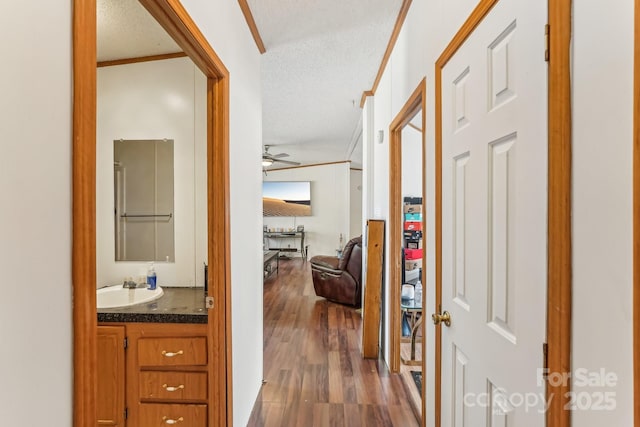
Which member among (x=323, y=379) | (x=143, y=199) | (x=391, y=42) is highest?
(x=391, y=42)

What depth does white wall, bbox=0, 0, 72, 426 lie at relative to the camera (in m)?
0.52

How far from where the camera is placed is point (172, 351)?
158cm

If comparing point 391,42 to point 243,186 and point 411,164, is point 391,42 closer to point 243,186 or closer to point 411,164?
point 243,186

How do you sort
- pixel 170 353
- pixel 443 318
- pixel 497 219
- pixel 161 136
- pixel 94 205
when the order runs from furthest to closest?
pixel 161 136 → pixel 170 353 → pixel 443 318 → pixel 497 219 → pixel 94 205

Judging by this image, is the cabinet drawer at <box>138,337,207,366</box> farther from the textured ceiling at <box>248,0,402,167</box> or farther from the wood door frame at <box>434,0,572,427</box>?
the textured ceiling at <box>248,0,402,167</box>

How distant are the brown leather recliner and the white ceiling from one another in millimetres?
1921

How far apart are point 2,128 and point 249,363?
1886 mm

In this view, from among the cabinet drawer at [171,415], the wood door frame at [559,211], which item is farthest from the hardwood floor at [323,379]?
the wood door frame at [559,211]

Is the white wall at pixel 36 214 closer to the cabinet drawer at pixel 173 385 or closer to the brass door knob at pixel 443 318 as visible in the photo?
the cabinet drawer at pixel 173 385

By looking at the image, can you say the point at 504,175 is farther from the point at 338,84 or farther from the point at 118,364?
the point at 338,84

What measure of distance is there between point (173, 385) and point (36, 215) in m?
1.36

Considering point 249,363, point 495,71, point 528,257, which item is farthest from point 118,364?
point 495,71

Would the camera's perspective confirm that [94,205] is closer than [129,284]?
Yes

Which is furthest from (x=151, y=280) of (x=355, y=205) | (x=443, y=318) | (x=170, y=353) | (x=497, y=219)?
(x=355, y=205)
